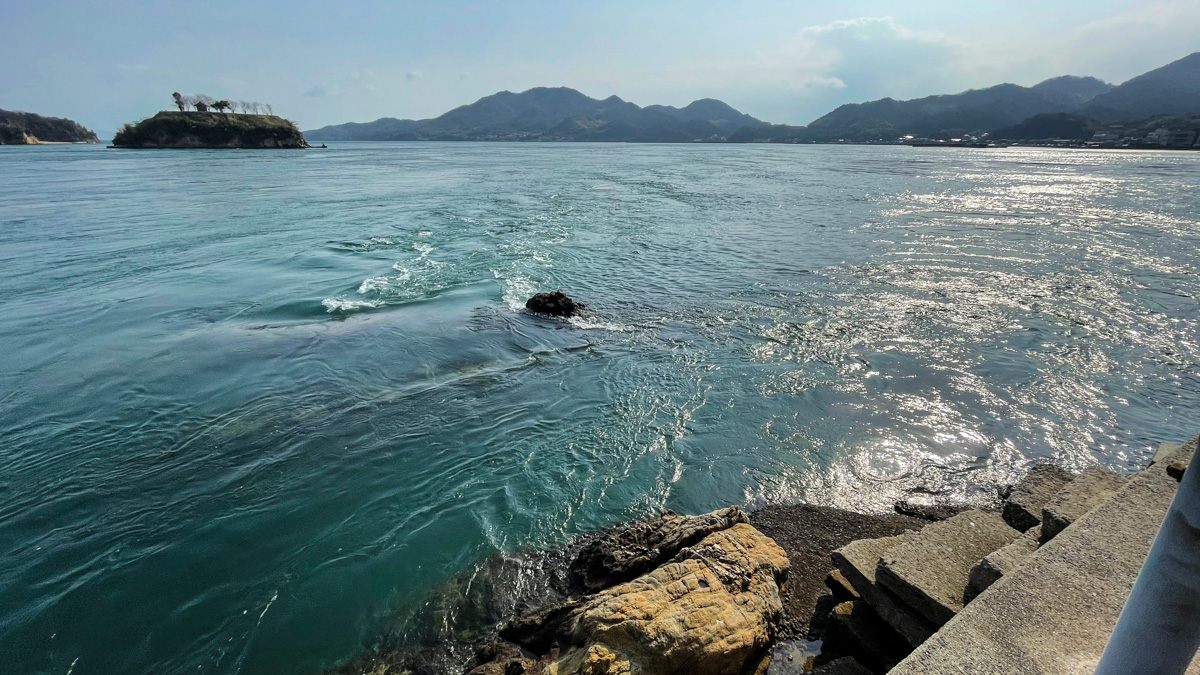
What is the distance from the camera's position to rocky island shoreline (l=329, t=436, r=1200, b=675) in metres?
3.52

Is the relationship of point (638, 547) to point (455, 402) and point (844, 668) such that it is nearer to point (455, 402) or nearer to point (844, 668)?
point (844, 668)

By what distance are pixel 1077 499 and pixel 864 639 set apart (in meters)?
2.41

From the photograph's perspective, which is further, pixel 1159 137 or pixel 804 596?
pixel 1159 137

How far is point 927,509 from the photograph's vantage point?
6859 mm

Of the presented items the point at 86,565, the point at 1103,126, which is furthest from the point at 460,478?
the point at 1103,126

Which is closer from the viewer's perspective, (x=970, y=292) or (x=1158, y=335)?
(x=1158, y=335)

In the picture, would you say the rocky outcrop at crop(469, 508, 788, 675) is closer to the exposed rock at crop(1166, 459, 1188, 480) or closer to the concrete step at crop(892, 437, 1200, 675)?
the concrete step at crop(892, 437, 1200, 675)

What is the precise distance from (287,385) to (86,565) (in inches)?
165

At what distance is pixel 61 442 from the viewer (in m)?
8.23

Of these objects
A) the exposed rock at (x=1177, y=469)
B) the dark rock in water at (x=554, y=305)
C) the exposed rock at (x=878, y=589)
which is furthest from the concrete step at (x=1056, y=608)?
the dark rock in water at (x=554, y=305)

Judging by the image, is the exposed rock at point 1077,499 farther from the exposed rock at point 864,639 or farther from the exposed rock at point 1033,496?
the exposed rock at point 864,639

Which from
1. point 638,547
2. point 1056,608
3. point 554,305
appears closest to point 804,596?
point 638,547

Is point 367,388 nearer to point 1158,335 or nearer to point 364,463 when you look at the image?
point 364,463

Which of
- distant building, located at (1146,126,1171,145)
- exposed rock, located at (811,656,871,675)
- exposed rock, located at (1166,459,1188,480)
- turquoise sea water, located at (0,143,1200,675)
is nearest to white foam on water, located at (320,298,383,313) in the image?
turquoise sea water, located at (0,143,1200,675)
